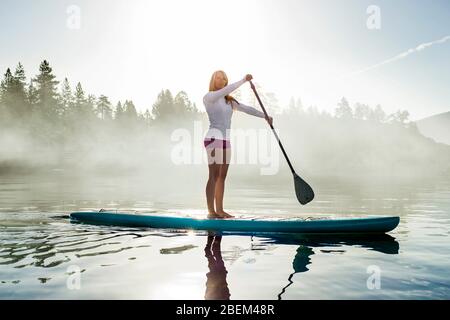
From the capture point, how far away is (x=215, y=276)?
597 centimetres

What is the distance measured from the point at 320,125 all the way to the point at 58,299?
15551 centimetres

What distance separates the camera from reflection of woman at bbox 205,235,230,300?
16.9 ft

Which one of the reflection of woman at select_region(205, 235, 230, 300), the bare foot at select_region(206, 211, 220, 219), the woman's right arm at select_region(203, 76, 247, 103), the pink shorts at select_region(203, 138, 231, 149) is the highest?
the woman's right arm at select_region(203, 76, 247, 103)

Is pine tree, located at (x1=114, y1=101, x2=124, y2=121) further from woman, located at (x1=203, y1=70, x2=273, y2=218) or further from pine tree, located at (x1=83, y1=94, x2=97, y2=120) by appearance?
woman, located at (x1=203, y1=70, x2=273, y2=218)

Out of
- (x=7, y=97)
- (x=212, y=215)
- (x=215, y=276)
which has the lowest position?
(x=215, y=276)

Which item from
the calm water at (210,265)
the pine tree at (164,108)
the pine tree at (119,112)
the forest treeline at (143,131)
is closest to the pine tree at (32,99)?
the forest treeline at (143,131)

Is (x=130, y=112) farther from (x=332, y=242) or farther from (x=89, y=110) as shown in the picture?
(x=332, y=242)

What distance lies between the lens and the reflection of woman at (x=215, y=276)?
516 cm

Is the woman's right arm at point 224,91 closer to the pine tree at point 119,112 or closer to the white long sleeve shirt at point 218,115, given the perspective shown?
the white long sleeve shirt at point 218,115

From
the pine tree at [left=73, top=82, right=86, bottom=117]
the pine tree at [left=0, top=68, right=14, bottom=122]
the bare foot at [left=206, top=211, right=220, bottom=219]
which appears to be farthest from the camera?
the pine tree at [left=73, top=82, right=86, bottom=117]

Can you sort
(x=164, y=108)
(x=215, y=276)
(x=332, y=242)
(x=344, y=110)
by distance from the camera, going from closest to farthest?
1. (x=215, y=276)
2. (x=332, y=242)
3. (x=164, y=108)
4. (x=344, y=110)

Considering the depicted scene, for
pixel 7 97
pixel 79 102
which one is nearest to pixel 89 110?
pixel 79 102

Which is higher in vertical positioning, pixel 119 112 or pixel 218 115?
→ pixel 119 112

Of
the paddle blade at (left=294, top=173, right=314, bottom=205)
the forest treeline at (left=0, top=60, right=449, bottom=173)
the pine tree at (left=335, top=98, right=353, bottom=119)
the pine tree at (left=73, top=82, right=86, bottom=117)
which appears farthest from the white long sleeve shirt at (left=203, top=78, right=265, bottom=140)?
the pine tree at (left=335, top=98, right=353, bottom=119)
